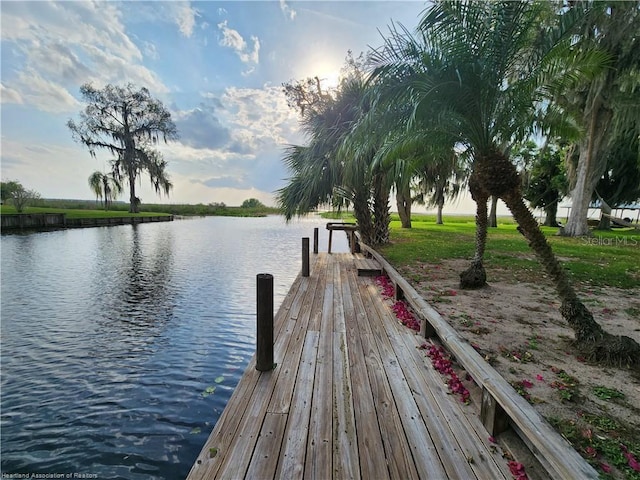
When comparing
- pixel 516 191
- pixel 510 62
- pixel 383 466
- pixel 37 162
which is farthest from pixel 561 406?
pixel 37 162

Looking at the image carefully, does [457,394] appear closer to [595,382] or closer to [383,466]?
[383,466]

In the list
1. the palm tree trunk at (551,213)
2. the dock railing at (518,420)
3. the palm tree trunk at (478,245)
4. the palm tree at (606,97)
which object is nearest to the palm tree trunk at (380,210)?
the palm tree trunk at (478,245)

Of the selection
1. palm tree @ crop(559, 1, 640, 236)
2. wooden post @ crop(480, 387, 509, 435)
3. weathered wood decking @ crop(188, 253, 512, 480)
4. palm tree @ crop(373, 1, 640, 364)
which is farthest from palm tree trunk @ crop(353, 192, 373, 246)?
wooden post @ crop(480, 387, 509, 435)

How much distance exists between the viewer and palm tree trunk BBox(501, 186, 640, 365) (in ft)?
9.47

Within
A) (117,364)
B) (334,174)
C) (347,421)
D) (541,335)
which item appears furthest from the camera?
(334,174)

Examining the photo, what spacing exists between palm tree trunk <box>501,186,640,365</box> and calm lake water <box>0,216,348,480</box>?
157 inches

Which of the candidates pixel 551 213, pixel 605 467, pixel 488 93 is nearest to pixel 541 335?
pixel 605 467

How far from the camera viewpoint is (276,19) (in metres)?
11.1

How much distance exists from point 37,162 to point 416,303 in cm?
2053

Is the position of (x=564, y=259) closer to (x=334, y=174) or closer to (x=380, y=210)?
(x=380, y=210)

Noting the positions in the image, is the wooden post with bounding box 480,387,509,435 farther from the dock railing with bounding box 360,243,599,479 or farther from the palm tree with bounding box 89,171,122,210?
the palm tree with bounding box 89,171,122,210

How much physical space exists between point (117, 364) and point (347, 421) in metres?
3.59

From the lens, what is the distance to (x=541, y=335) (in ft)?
11.9

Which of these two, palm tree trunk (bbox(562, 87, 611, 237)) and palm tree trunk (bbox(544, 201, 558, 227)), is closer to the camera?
palm tree trunk (bbox(562, 87, 611, 237))
